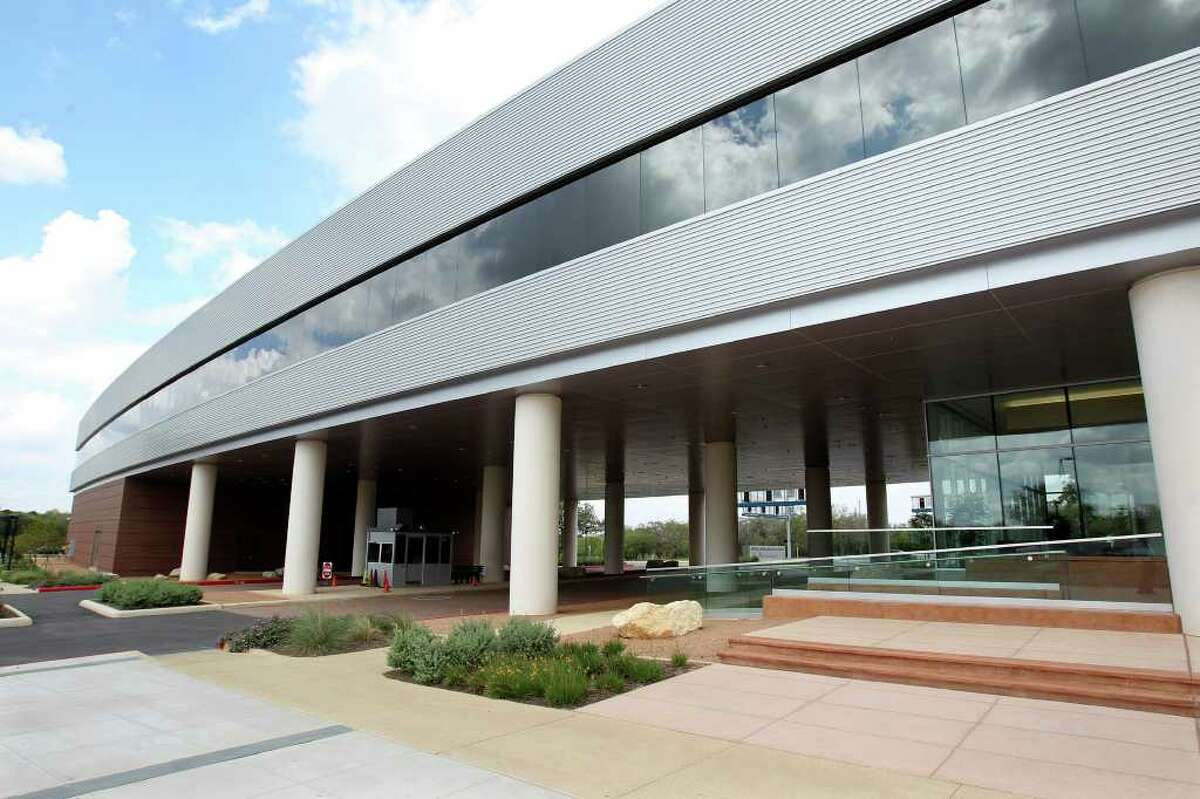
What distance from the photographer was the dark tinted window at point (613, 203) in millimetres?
16062

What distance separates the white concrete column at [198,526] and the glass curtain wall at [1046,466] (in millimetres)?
34919

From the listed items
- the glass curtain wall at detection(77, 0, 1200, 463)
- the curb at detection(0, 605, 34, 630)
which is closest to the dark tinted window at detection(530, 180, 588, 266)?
the glass curtain wall at detection(77, 0, 1200, 463)

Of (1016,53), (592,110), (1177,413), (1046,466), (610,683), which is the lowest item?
(610,683)

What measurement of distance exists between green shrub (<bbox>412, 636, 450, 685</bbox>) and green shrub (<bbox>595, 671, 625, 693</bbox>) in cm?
230

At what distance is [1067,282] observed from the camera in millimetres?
11031

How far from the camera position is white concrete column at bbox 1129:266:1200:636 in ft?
32.4

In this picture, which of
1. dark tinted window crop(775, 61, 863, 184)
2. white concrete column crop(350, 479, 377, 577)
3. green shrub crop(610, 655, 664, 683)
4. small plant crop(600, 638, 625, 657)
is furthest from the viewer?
white concrete column crop(350, 479, 377, 577)

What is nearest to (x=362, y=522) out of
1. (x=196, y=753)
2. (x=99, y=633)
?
(x=99, y=633)

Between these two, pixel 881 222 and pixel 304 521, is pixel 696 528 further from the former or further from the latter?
pixel 881 222

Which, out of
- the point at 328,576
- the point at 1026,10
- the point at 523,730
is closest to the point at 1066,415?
the point at 1026,10

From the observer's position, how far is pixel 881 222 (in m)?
12.0

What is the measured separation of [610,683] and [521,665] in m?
1.28

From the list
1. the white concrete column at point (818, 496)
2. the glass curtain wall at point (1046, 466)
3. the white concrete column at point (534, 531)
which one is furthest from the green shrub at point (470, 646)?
the white concrete column at point (818, 496)

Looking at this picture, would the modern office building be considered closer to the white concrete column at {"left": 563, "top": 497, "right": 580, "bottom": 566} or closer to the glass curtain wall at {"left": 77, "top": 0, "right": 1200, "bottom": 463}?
the glass curtain wall at {"left": 77, "top": 0, "right": 1200, "bottom": 463}
